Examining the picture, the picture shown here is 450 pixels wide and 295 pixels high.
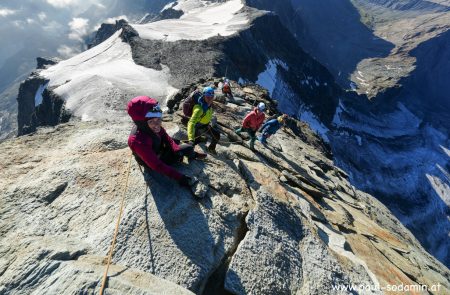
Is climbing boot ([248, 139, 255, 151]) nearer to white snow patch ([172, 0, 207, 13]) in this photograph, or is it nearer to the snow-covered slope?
the snow-covered slope

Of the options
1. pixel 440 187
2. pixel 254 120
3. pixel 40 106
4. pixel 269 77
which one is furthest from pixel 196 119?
pixel 440 187

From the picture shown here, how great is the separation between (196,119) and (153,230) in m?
5.30

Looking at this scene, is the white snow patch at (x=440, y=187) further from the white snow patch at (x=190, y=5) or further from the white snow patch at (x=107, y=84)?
the white snow patch at (x=190, y=5)

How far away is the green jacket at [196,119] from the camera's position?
36.2 feet

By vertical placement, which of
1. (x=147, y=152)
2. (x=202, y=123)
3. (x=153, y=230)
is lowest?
(x=202, y=123)

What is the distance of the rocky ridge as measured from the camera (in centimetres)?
629

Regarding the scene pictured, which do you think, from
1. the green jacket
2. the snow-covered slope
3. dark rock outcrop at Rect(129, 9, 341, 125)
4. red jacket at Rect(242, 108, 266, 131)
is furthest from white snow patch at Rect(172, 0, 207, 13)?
the green jacket

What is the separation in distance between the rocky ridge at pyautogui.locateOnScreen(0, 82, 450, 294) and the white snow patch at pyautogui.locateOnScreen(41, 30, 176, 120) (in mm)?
22976

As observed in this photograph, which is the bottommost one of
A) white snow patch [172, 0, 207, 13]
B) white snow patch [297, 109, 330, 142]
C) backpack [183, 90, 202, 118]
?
white snow patch [297, 109, 330, 142]

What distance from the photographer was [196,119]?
1166 centimetres

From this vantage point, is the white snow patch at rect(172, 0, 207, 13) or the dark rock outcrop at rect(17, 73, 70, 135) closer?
the dark rock outcrop at rect(17, 73, 70, 135)

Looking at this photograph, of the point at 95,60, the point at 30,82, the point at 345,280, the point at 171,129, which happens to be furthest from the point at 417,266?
the point at 30,82

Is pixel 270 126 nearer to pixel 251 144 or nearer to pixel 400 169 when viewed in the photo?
pixel 251 144

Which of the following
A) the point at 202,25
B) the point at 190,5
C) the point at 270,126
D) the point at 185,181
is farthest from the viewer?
the point at 190,5
